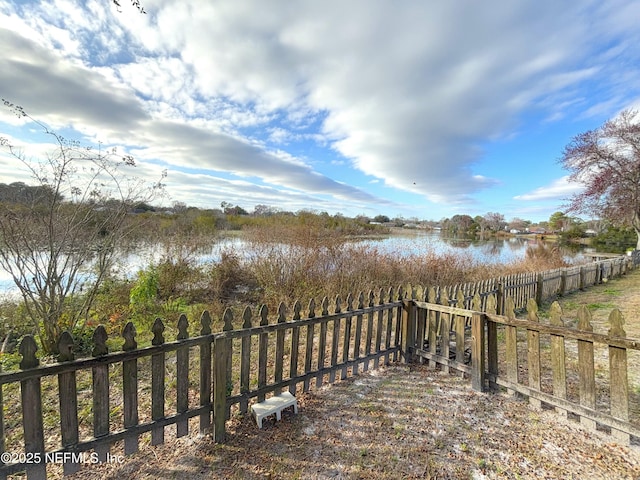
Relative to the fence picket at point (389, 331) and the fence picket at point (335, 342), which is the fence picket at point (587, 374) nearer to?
the fence picket at point (389, 331)

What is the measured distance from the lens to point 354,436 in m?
2.44

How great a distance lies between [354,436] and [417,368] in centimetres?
169

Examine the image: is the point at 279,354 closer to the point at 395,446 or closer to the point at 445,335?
the point at 395,446

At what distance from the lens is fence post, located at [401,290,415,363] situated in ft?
13.1

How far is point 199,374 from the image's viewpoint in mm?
2990

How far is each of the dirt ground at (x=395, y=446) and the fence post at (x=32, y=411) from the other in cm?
33

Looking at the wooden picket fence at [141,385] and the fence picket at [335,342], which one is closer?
the wooden picket fence at [141,385]

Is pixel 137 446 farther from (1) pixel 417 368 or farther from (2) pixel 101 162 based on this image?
(2) pixel 101 162

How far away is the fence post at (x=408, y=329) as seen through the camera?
3.98 meters

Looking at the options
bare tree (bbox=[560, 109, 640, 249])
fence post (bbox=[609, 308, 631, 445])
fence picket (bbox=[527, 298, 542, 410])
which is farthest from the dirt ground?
bare tree (bbox=[560, 109, 640, 249])

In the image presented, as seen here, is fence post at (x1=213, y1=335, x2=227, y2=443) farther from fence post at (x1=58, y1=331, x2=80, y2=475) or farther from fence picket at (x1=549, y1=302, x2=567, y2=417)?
fence picket at (x1=549, y1=302, x2=567, y2=417)

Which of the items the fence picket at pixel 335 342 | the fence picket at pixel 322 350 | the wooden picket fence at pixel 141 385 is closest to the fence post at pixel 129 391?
the wooden picket fence at pixel 141 385

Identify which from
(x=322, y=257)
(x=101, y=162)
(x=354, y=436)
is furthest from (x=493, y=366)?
(x=101, y=162)

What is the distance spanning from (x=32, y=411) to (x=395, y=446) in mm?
2537
